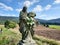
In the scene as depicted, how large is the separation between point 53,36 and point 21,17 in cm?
1296

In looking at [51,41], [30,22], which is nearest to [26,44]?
[30,22]

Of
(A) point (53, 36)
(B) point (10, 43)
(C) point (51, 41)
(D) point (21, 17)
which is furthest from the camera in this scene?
(A) point (53, 36)

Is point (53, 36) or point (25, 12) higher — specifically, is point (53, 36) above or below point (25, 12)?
below

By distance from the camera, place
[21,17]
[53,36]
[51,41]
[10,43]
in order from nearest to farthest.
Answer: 1. [21,17]
2. [10,43]
3. [51,41]
4. [53,36]

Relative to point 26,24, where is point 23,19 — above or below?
above

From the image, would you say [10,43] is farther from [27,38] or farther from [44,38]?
[27,38]

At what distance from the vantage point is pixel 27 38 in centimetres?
1577

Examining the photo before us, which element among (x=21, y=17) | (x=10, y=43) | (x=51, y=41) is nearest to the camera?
(x=21, y=17)

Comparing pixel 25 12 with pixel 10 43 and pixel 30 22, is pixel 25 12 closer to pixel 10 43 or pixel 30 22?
pixel 30 22

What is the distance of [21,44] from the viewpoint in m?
15.7

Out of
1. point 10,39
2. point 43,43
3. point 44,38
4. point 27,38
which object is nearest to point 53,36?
point 44,38

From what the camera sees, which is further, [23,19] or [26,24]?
[26,24]

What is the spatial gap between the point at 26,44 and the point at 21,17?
1946mm

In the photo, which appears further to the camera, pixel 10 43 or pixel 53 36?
pixel 53 36
